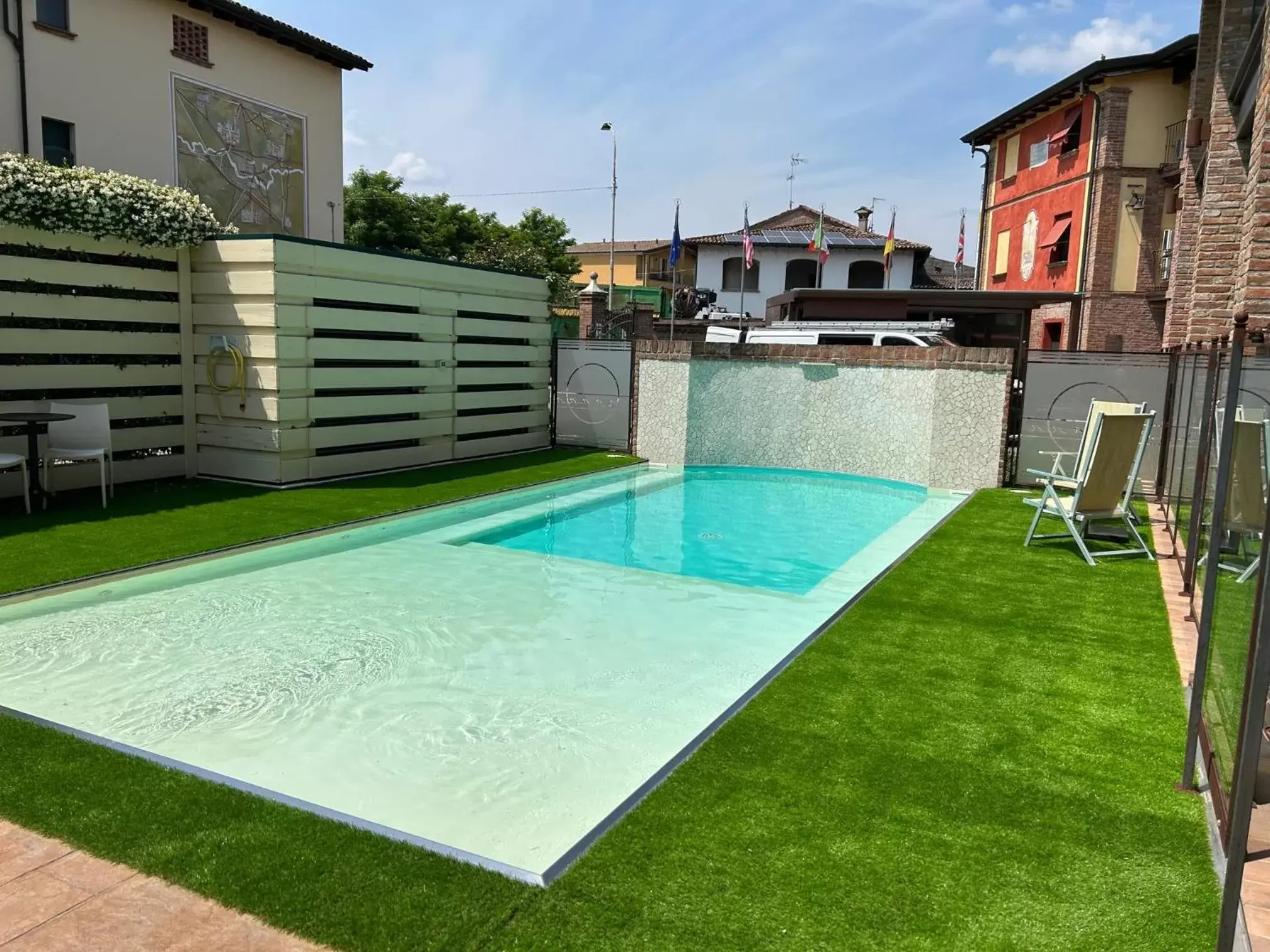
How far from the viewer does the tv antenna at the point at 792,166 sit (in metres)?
47.5

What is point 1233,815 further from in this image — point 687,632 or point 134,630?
point 134,630

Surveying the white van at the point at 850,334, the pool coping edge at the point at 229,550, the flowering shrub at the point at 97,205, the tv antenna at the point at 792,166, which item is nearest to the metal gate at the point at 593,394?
the white van at the point at 850,334

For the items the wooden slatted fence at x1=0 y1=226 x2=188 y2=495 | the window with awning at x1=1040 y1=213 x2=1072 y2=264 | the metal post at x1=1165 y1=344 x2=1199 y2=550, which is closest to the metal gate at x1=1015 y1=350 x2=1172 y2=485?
the metal post at x1=1165 y1=344 x2=1199 y2=550

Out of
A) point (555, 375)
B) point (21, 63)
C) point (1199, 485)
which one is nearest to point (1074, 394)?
point (1199, 485)

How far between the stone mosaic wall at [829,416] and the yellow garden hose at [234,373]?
20.9ft

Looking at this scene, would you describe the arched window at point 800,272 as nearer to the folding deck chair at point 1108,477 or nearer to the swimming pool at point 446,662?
the swimming pool at point 446,662

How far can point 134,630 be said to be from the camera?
5.87 meters

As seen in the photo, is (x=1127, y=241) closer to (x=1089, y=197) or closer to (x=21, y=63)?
(x=1089, y=197)

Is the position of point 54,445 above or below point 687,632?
above

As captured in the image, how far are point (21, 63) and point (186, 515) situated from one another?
9.52 m

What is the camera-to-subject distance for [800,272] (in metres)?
43.0

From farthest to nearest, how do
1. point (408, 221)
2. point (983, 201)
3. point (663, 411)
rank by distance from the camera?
point (408, 221) → point (983, 201) → point (663, 411)

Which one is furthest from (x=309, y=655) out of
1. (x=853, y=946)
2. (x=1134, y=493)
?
(x=1134, y=493)

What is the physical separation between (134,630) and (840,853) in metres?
4.75
